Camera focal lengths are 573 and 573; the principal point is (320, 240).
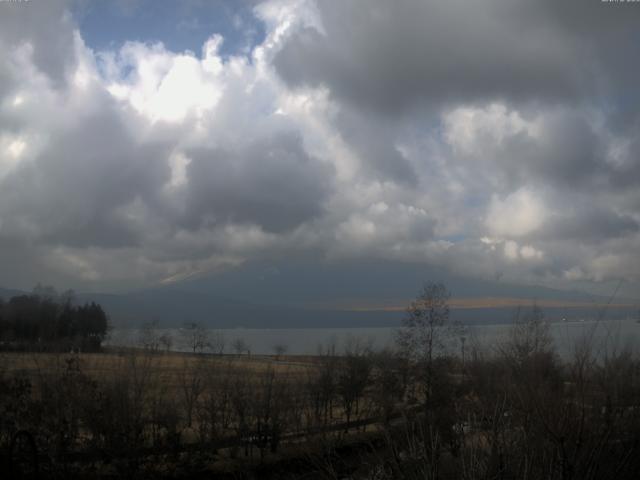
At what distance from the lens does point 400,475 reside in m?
9.36

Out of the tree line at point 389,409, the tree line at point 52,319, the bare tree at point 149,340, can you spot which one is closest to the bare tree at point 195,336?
the tree line at point 52,319

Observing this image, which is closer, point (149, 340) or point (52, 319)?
point (149, 340)

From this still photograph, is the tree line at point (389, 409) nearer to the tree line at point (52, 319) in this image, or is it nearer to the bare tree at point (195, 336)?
the tree line at point (52, 319)

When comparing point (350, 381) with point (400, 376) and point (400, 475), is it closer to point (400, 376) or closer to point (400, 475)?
point (400, 376)

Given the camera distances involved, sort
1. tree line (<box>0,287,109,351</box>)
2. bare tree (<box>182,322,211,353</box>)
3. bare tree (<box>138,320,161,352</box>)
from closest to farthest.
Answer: bare tree (<box>138,320,161,352</box>) < tree line (<box>0,287,109,351</box>) < bare tree (<box>182,322,211,353</box>)

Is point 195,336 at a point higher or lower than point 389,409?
lower

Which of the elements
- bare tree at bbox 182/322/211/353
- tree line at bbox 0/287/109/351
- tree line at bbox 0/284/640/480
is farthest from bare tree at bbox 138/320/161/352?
bare tree at bbox 182/322/211/353

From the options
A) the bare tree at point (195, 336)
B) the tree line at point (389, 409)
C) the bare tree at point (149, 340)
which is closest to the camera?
the tree line at point (389, 409)

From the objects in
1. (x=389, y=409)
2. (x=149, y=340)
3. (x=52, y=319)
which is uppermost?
(x=52, y=319)

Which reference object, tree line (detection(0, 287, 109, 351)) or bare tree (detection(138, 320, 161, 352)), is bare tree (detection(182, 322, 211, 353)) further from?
bare tree (detection(138, 320, 161, 352))

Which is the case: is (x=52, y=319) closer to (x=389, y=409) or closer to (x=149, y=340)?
(x=149, y=340)

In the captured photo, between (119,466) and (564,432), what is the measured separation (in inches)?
865

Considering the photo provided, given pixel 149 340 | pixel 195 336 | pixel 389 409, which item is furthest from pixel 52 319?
pixel 195 336

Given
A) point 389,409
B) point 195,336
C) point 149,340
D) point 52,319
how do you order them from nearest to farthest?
1. point 389,409
2. point 149,340
3. point 52,319
4. point 195,336
